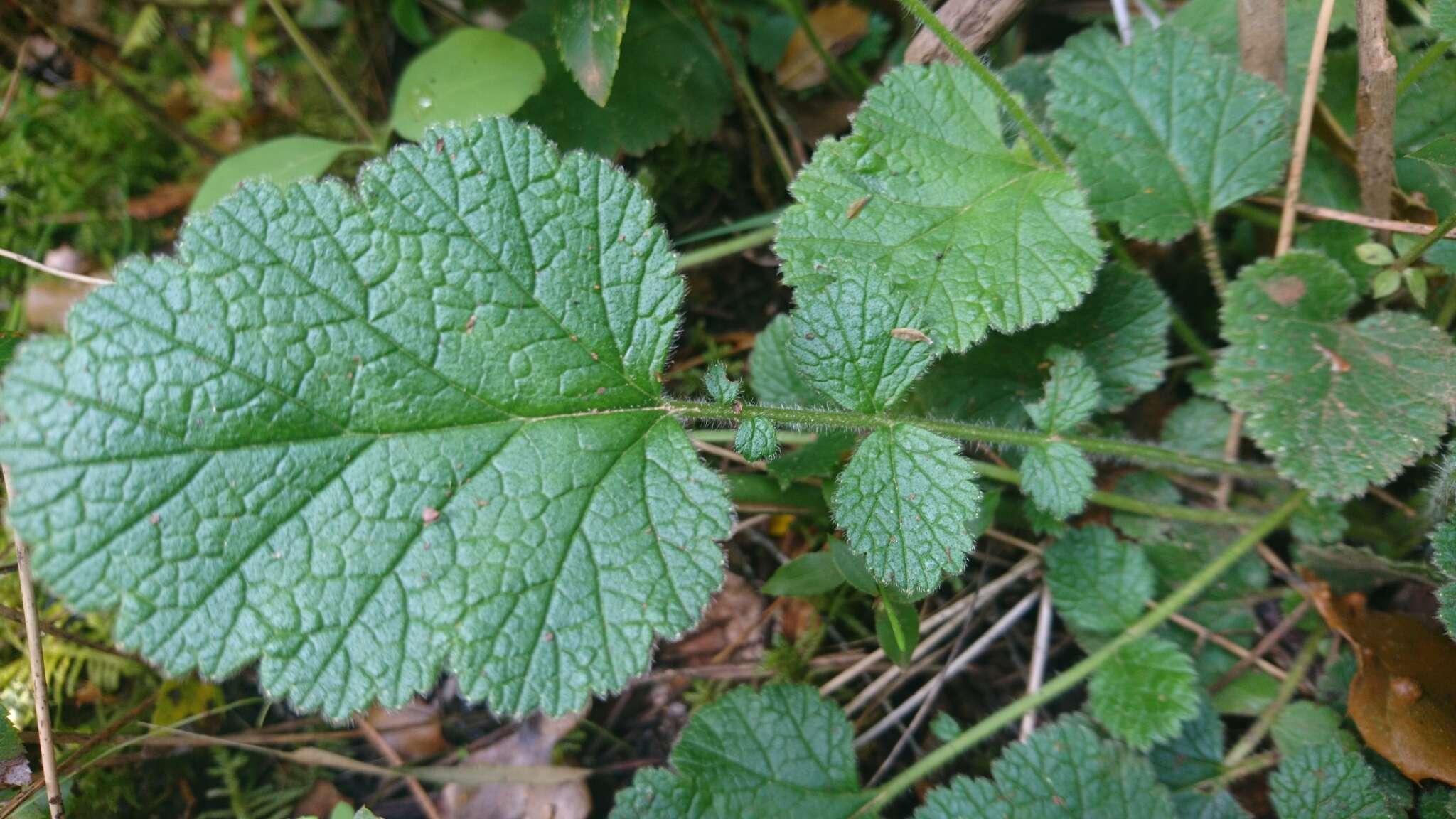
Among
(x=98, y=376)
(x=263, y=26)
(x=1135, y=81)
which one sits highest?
(x=263, y=26)

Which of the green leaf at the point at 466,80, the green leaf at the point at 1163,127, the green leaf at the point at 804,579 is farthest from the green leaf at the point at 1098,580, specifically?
the green leaf at the point at 466,80

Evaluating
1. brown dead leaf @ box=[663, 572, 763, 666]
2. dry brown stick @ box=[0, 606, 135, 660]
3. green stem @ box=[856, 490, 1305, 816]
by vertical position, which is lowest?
green stem @ box=[856, 490, 1305, 816]

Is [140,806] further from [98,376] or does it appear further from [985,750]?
[985,750]

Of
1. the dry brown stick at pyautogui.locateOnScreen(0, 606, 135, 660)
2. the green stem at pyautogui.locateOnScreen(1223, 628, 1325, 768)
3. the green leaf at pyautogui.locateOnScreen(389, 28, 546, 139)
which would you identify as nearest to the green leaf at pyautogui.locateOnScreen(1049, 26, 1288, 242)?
the green stem at pyautogui.locateOnScreen(1223, 628, 1325, 768)

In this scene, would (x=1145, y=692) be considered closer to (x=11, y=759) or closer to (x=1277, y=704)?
(x=1277, y=704)

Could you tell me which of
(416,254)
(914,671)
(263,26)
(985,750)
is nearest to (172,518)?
(416,254)

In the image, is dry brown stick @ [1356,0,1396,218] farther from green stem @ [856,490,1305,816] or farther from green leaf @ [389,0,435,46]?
green leaf @ [389,0,435,46]
